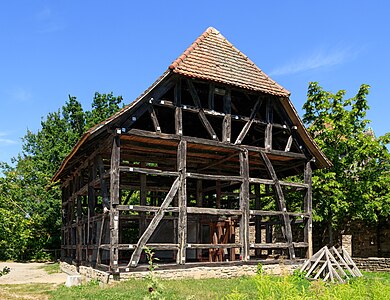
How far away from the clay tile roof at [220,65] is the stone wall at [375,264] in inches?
367

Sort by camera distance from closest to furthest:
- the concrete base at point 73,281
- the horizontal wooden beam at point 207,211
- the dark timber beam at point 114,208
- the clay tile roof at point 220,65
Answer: the dark timber beam at point 114,208 < the concrete base at point 73,281 < the horizontal wooden beam at point 207,211 < the clay tile roof at point 220,65

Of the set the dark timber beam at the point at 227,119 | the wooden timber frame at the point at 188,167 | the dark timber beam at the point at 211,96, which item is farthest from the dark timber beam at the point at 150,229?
the dark timber beam at the point at 211,96

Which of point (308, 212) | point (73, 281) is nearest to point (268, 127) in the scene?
point (308, 212)

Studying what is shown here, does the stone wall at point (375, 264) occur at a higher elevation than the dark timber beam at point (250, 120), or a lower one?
lower

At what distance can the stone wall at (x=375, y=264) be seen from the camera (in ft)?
64.1

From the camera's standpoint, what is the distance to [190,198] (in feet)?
71.5

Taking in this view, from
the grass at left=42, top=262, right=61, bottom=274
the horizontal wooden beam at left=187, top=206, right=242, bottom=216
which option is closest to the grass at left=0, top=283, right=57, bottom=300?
the horizontal wooden beam at left=187, top=206, right=242, bottom=216

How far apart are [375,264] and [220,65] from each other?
11724 millimetres

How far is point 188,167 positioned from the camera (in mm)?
18812

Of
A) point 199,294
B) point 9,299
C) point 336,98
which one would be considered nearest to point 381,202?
point 336,98

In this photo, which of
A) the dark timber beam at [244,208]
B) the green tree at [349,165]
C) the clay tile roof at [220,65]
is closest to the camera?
the clay tile roof at [220,65]

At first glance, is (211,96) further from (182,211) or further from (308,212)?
(308,212)

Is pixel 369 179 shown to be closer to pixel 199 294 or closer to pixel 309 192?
pixel 309 192

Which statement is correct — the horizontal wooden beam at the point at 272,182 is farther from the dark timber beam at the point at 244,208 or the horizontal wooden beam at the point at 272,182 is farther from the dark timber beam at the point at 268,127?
the dark timber beam at the point at 268,127
